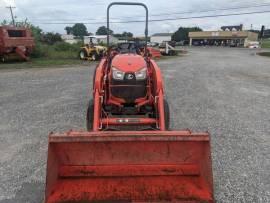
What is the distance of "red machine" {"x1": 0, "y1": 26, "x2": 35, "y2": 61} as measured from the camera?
62.5 feet

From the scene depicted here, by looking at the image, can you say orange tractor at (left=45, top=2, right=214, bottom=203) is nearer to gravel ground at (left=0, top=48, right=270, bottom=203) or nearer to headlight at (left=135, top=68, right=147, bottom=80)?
gravel ground at (left=0, top=48, right=270, bottom=203)

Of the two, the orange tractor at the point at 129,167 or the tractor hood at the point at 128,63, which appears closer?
the orange tractor at the point at 129,167

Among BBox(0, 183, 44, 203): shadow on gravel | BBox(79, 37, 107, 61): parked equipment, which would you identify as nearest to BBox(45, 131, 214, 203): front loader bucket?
BBox(0, 183, 44, 203): shadow on gravel

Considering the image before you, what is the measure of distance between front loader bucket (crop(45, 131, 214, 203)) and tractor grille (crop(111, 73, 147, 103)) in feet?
5.43

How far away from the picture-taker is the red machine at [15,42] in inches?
750

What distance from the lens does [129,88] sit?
484 cm

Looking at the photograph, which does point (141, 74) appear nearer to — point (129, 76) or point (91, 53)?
point (129, 76)

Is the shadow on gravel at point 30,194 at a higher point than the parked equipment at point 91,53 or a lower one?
higher

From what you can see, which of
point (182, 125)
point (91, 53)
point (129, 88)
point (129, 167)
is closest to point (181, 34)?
point (91, 53)

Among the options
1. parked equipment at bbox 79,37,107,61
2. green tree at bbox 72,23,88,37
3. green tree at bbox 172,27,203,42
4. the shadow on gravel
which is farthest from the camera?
green tree at bbox 172,27,203,42

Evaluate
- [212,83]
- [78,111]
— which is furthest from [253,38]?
[78,111]

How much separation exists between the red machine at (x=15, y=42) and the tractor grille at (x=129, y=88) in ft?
53.7

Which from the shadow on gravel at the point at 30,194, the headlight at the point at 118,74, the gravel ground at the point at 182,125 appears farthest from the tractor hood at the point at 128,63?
the shadow on gravel at the point at 30,194

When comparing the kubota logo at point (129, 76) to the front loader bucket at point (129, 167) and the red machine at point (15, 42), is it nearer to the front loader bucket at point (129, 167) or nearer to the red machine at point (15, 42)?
the front loader bucket at point (129, 167)
